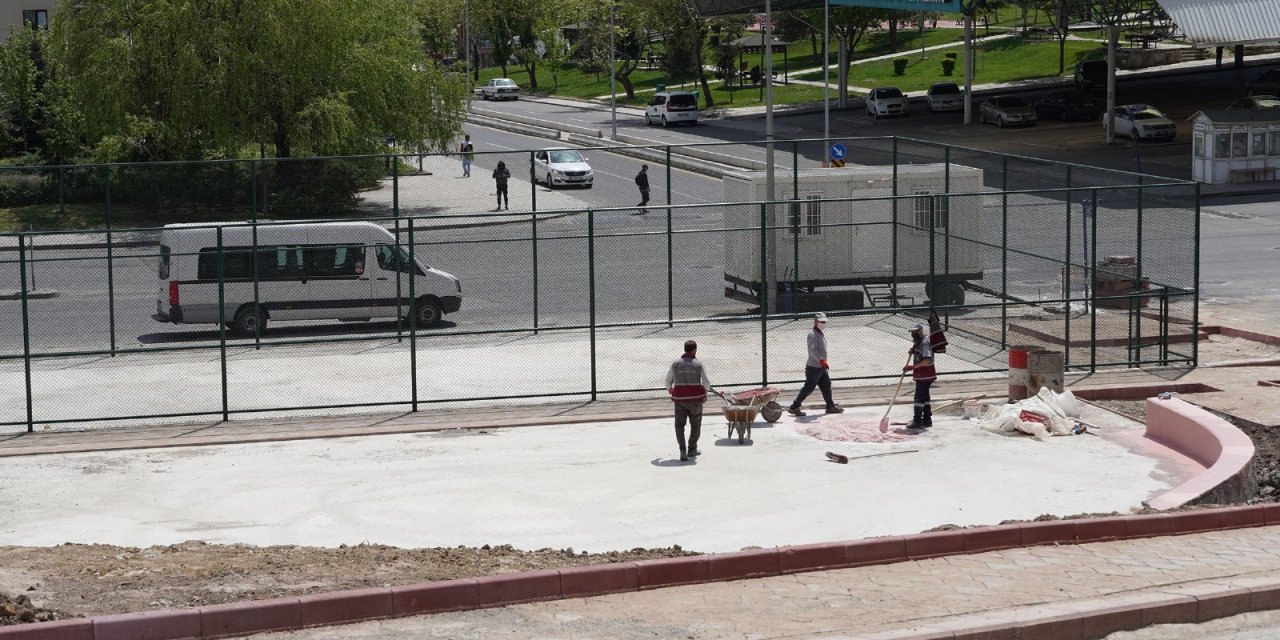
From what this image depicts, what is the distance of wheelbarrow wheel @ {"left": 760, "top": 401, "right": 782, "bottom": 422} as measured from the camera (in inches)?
780

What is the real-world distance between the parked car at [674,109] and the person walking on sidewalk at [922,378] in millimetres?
54409

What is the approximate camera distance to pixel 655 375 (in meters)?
23.3

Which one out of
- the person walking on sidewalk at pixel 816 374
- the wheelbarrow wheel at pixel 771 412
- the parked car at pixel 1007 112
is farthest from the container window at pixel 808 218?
the parked car at pixel 1007 112

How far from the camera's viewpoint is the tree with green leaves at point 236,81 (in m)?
43.1

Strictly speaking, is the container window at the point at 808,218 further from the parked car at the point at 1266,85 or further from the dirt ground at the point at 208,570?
the parked car at the point at 1266,85

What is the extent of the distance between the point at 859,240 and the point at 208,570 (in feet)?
61.4

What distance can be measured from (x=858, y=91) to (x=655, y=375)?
203 feet

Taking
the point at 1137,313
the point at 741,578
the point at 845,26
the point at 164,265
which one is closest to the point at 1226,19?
the point at 845,26

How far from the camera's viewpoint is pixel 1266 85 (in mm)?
66375

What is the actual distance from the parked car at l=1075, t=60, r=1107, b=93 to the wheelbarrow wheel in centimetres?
5529

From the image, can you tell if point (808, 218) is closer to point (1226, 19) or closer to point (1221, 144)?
point (1221, 144)

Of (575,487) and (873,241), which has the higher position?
(873,241)

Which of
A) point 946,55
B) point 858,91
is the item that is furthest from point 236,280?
point 946,55

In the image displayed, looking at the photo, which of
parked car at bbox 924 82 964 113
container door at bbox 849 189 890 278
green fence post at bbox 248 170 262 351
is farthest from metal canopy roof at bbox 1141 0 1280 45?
green fence post at bbox 248 170 262 351
